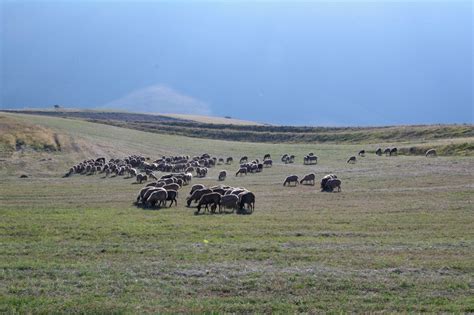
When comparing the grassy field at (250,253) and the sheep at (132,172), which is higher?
the sheep at (132,172)

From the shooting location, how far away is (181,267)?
13.9 meters

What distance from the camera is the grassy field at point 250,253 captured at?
37.1 feet

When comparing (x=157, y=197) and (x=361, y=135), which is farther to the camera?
(x=361, y=135)

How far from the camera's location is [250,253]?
15.7m

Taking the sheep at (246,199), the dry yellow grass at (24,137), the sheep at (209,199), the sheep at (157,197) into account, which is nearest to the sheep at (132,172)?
the dry yellow grass at (24,137)

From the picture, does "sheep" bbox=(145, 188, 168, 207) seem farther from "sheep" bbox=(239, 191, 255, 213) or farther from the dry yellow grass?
the dry yellow grass

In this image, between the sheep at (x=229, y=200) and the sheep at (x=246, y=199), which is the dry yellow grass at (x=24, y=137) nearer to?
the sheep at (x=229, y=200)

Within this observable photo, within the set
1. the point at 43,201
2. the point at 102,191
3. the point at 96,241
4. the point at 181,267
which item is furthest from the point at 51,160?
the point at 181,267

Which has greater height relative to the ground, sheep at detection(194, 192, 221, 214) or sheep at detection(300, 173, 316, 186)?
sheep at detection(300, 173, 316, 186)

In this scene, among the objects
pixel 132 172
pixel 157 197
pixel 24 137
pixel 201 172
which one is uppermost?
pixel 24 137

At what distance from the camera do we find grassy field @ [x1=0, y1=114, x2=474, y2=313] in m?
11.3

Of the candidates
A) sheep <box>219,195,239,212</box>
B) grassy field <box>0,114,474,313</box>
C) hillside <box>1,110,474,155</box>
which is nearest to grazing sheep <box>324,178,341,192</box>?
grassy field <box>0,114,474,313</box>

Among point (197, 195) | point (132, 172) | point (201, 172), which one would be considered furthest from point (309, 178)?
point (132, 172)

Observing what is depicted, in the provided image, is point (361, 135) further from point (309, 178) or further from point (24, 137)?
point (309, 178)
